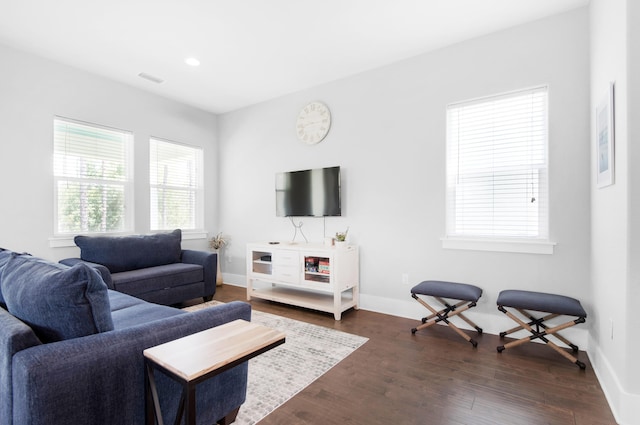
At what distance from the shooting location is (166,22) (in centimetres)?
286

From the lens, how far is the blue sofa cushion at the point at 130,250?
3592mm

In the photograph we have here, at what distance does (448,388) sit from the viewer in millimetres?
2084

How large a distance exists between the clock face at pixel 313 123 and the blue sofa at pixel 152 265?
6.69 feet

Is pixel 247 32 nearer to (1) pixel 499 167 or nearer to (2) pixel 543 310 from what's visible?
(1) pixel 499 167

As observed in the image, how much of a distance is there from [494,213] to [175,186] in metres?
4.32

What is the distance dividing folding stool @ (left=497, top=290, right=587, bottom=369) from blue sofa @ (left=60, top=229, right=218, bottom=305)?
3.34m

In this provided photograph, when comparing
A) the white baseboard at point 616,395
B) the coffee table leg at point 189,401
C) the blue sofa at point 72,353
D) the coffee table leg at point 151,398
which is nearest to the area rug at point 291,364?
the blue sofa at point 72,353

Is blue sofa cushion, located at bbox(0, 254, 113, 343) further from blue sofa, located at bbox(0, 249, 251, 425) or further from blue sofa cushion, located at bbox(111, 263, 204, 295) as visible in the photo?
blue sofa cushion, located at bbox(111, 263, 204, 295)

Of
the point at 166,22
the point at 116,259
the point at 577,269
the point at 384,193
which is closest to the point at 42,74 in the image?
the point at 166,22

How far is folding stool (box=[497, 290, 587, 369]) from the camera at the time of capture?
2305mm

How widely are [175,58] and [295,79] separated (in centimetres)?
140

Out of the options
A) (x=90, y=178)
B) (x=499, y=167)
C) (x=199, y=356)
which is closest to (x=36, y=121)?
(x=90, y=178)

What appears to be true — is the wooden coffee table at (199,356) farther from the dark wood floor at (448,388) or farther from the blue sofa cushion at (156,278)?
the blue sofa cushion at (156,278)

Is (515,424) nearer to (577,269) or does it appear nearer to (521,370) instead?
(521,370)
